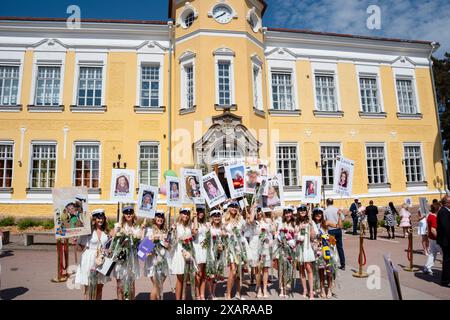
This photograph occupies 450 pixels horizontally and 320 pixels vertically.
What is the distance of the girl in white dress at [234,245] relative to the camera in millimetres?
6109

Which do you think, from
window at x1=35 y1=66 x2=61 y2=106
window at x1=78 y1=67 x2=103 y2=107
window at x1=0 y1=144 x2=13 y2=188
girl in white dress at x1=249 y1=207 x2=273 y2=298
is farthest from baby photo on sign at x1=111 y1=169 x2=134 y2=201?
window at x1=0 y1=144 x2=13 y2=188

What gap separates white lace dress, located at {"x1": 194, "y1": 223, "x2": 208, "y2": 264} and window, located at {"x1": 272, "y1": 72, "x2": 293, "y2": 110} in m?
14.2

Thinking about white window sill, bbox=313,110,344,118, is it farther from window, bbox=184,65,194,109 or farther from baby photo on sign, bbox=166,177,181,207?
baby photo on sign, bbox=166,177,181,207

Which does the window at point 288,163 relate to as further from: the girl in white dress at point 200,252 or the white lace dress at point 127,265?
the white lace dress at point 127,265

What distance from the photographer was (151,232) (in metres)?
5.50

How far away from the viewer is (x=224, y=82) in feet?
55.8

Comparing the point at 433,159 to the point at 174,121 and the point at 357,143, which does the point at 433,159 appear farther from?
the point at 174,121

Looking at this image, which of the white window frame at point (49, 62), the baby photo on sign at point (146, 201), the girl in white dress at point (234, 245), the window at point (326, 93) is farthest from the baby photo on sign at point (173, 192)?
the window at point (326, 93)

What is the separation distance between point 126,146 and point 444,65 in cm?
3053

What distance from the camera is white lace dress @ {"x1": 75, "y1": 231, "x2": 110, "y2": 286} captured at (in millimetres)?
5117

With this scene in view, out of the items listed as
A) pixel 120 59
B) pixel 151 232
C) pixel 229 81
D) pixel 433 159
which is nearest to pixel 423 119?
pixel 433 159

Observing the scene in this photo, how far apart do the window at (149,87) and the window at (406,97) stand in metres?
17.0

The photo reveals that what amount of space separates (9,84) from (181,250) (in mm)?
18077

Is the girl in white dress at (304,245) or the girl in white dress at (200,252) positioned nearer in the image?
the girl in white dress at (200,252)
